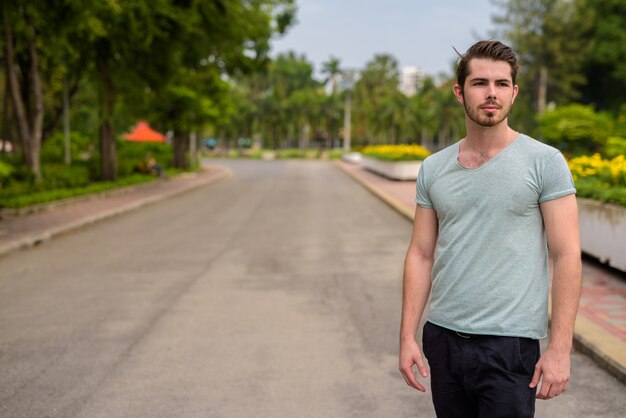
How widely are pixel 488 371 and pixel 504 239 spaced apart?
431 mm

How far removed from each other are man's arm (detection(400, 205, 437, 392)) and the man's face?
16.3 inches

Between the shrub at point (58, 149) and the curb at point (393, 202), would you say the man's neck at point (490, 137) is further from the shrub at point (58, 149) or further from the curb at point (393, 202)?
the shrub at point (58, 149)

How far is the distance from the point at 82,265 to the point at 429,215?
791 cm

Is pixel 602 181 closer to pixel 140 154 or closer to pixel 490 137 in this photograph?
pixel 490 137

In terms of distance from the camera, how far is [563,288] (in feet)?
6.93

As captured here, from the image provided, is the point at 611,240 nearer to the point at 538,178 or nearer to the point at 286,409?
the point at 286,409

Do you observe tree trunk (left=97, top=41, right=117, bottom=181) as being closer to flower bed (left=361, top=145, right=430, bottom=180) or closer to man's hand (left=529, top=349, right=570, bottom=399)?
flower bed (left=361, top=145, right=430, bottom=180)

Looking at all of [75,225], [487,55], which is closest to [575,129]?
[75,225]

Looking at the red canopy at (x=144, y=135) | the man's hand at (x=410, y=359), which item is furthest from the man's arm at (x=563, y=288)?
the red canopy at (x=144, y=135)

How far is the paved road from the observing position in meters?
4.31

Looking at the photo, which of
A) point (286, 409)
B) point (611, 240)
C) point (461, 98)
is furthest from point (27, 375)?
point (611, 240)

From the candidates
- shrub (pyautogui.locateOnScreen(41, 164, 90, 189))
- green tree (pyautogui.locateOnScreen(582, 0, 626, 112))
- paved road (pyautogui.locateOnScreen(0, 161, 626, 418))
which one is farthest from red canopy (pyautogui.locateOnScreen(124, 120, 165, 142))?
paved road (pyautogui.locateOnScreen(0, 161, 626, 418))

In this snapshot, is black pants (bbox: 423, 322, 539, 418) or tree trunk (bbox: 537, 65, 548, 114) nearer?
black pants (bbox: 423, 322, 539, 418)

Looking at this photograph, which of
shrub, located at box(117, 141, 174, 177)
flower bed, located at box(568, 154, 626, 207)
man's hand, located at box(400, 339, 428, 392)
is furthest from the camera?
shrub, located at box(117, 141, 174, 177)
